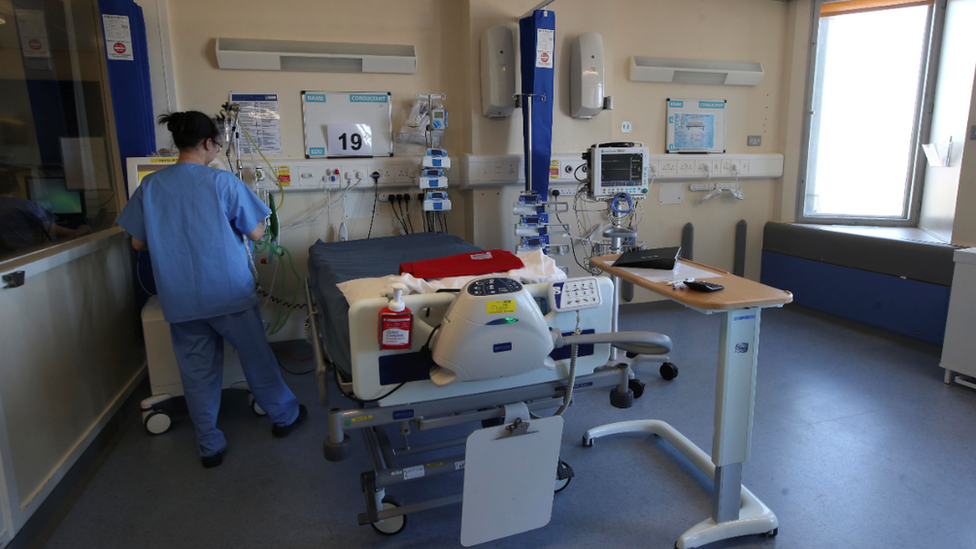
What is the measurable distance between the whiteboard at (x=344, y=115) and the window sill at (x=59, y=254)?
1.29 metres

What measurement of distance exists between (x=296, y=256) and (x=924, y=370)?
3.99 metres

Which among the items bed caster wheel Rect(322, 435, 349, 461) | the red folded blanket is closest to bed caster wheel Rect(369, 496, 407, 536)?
bed caster wheel Rect(322, 435, 349, 461)

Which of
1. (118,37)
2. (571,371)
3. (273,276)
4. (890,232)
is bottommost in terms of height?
(273,276)

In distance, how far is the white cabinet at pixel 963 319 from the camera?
2830mm

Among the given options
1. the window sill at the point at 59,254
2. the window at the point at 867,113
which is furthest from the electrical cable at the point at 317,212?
the window at the point at 867,113

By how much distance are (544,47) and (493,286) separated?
2.55 m

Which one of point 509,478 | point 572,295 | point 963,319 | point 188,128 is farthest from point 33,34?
point 963,319

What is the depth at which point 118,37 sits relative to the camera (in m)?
3.06

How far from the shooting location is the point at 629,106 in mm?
4281

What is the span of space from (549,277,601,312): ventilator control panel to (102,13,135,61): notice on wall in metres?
2.94

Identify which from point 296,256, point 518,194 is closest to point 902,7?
point 518,194

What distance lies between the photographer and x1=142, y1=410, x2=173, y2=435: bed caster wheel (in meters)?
2.62

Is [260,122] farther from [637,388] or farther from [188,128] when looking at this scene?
[637,388]

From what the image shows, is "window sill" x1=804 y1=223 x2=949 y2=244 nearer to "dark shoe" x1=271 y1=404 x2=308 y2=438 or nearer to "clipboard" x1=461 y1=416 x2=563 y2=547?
"clipboard" x1=461 y1=416 x2=563 y2=547
